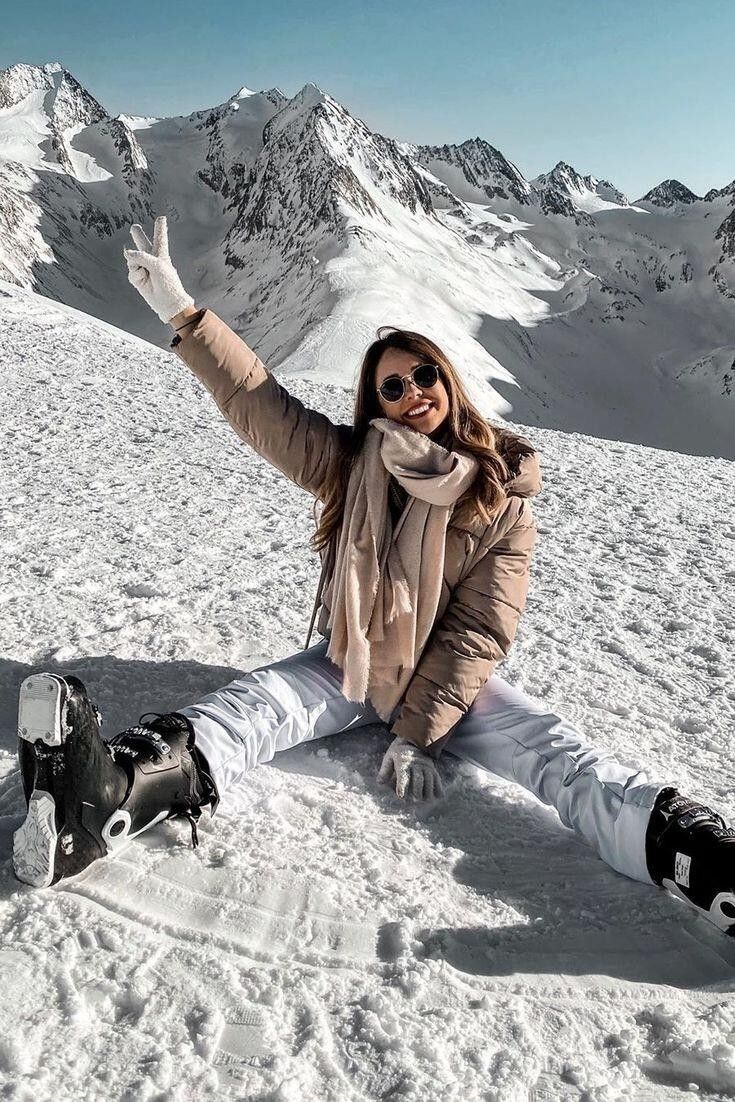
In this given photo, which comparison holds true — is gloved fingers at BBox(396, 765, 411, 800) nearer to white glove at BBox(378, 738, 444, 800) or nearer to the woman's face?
white glove at BBox(378, 738, 444, 800)

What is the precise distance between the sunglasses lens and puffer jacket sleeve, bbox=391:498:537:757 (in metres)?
0.52

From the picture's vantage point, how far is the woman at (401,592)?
2344mm

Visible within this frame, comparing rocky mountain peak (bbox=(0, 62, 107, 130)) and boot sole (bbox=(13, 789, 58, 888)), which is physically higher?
rocky mountain peak (bbox=(0, 62, 107, 130))

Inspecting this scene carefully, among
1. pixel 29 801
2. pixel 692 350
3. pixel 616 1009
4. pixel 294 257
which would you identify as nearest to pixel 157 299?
pixel 29 801

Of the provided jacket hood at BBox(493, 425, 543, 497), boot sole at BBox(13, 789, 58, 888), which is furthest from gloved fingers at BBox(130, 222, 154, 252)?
boot sole at BBox(13, 789, 58, 888)

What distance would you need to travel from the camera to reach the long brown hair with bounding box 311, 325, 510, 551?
2.55m

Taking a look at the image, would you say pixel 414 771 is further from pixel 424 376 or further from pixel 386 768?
pixel 424 376

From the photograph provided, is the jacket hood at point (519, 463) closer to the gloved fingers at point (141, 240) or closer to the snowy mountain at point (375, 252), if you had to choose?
the gloved fingers at point (141, 240)

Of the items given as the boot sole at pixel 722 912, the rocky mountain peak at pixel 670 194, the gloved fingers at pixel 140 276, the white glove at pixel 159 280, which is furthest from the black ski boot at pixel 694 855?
the rocky mountain peak at pixel 670 194

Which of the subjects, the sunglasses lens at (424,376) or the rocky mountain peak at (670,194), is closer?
A: the sunglasses lens at (424,376)

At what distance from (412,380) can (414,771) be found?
1.28 m

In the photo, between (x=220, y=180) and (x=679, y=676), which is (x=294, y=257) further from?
(x=679, y=676)

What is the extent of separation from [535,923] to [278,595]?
248cm

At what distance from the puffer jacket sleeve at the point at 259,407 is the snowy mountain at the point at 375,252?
109 feet
